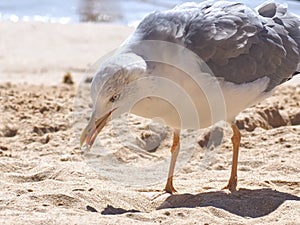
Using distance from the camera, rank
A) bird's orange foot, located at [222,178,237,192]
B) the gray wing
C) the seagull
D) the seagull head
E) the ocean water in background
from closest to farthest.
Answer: the seagull head → the seagull → the gray wing → bird's orange foot, located at [222,178,237,192] → the ocean water in background

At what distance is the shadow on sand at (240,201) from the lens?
4676 mm

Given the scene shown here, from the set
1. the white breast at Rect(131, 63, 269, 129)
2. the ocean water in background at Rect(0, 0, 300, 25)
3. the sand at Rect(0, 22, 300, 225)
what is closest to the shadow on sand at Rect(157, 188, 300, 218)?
the sand at Rect(0, 22, 300, 225)

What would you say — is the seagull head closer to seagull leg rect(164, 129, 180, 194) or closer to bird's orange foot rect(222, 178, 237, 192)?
seagull leg rect(164, 129, 180, 194)

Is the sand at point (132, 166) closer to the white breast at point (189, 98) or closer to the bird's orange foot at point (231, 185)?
the bird's orange foot at point (231, 185)

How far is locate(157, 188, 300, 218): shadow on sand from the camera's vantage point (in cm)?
468

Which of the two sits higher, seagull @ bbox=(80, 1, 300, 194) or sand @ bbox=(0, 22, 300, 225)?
seagull @ bbox=(80, 1, 300, 194)

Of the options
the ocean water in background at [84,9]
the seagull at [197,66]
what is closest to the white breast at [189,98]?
the seagull at [197,66]

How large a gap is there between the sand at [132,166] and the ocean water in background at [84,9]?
4.88 metres

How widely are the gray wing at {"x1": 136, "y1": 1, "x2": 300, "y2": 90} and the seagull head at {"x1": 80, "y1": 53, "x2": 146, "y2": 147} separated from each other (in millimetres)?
465

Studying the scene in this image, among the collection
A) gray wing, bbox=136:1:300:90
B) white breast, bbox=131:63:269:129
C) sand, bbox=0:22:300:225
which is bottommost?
sand, bbox=0:22:300:225

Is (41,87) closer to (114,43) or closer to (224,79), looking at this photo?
(114,43)

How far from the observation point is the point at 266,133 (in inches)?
258

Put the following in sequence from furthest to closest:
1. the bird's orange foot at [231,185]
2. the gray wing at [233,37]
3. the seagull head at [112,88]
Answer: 1. the bird's orange foot at [231,185]
2. the gray wing at [233,37]
3. the seagull head at [112,88]

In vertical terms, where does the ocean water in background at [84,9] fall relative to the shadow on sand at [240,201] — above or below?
below
